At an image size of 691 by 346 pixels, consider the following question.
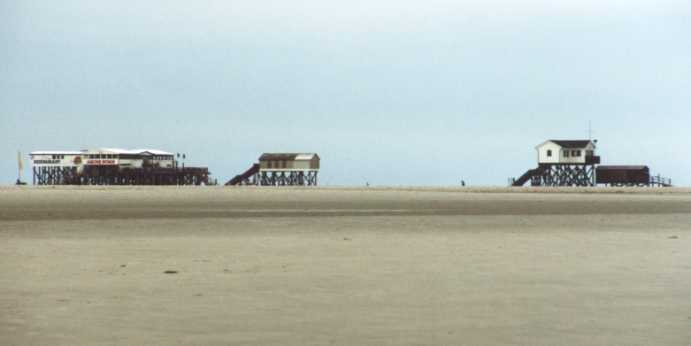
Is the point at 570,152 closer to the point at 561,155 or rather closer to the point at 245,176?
the point at 561,155

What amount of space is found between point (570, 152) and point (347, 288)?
9692 centimetres

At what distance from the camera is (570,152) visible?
106 meters

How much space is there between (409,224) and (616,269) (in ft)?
43.4

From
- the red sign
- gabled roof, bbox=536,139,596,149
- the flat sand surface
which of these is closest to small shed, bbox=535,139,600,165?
gabled roof, bbox=536,139,596,149

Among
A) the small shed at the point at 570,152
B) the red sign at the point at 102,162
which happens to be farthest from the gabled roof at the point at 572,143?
the red sign at the point at 102,162

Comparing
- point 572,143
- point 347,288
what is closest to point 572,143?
point 572,143

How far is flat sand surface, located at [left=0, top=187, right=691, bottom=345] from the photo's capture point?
360 inches

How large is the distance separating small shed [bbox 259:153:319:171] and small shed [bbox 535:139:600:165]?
95.1 feet

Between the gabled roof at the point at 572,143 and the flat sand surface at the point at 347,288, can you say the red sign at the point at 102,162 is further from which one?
the flat sand surface at the point at 347,288

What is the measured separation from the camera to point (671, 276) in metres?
13.5

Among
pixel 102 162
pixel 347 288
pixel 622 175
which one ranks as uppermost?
pixel 102 162

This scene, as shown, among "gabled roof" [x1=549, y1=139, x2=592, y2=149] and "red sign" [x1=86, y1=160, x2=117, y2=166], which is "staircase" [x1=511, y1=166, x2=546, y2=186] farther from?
"red sign" [x1=86, y1=160, x2=117, y2=166]

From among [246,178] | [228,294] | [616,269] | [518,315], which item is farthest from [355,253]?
[246,178]

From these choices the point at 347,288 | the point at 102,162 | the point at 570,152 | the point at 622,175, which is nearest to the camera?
the point at 347,288
